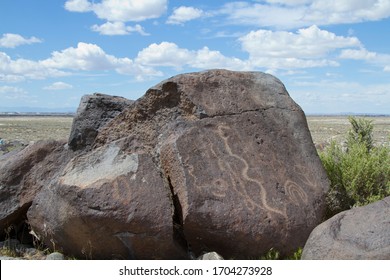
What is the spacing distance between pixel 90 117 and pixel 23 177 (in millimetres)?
1533

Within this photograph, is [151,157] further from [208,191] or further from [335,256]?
[335,256]

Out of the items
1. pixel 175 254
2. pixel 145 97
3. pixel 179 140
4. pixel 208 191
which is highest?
pixel 145 97

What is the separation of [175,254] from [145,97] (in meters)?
2.66

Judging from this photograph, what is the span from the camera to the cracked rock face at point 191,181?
682 centimetres

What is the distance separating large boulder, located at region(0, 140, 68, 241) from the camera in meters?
8.36

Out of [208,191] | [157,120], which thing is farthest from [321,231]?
[157,120]

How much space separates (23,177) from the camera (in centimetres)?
850

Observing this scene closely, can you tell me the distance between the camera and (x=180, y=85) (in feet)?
26.2

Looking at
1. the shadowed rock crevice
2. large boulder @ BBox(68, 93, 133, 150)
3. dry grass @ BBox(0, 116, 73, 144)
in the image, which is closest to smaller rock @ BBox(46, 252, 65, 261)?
the shadowed rock crevice

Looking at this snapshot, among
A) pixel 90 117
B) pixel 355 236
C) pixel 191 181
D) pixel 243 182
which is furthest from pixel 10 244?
pixel 355 236

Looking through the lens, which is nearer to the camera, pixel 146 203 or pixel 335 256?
pixel 335 256

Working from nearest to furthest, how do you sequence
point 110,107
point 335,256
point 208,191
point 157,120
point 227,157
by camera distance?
point 335,256
point 208,191
point 227,157
point 157,120
point 110,107

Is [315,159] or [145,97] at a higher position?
[145,97]

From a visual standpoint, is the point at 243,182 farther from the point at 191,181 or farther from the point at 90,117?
the point at 90,117
